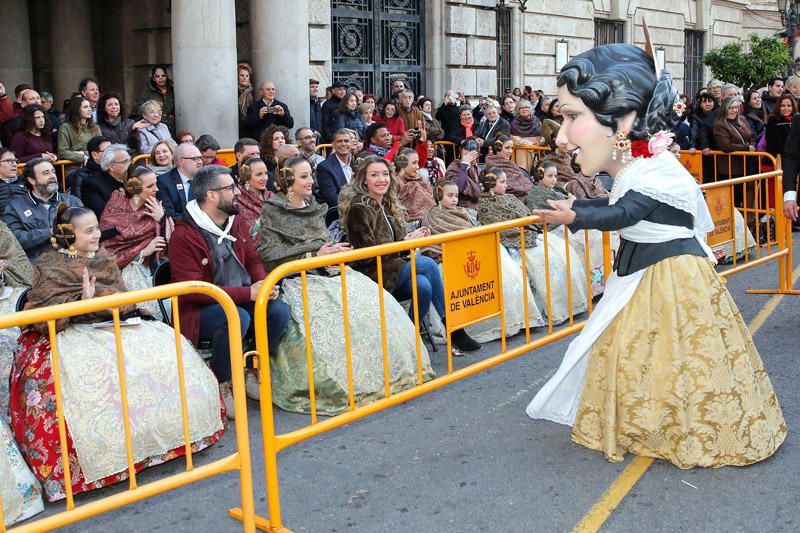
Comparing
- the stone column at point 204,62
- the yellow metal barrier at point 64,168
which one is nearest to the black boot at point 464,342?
the yellow metal barrier at point 64,168

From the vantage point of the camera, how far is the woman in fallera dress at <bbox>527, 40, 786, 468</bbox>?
470 centimetres

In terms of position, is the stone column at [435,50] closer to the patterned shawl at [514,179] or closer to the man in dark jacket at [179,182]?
the patterned shawl at [514,179]

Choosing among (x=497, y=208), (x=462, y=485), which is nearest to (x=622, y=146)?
(x=462, y=485)

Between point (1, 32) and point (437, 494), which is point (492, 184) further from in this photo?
point (1, 32)

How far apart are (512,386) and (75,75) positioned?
12.2m

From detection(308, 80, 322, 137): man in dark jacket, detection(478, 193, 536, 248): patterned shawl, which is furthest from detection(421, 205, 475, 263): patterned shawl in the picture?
detection(308, 80, 322, 137): man in dark jacket

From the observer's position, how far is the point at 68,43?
16250 millimetres

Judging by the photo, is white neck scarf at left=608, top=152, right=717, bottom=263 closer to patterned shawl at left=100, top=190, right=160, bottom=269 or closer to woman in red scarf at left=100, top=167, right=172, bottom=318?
woman in red scarf at left=100, top=167, right=172, bottom=318

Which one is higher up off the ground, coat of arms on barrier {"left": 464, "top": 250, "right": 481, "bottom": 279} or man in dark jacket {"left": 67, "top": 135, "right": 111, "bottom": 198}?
man in dark jacket {"left": 67, "top": 135, "right": 111, "bottom": 198}

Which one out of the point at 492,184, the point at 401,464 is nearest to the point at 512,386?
the point at 401,464

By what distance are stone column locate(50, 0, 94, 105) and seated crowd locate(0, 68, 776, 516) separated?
4.96 metres

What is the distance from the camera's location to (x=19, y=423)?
16.2ft

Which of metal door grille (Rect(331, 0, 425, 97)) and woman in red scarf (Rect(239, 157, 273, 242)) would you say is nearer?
woman in red scarf (Rect(239, 157, 273, 242))

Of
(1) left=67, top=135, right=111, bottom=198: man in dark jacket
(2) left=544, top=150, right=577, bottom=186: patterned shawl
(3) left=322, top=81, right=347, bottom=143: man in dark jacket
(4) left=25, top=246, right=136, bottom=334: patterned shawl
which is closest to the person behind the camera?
(4) left=25, top=246, right=136, bottom=334: patterned shawl
